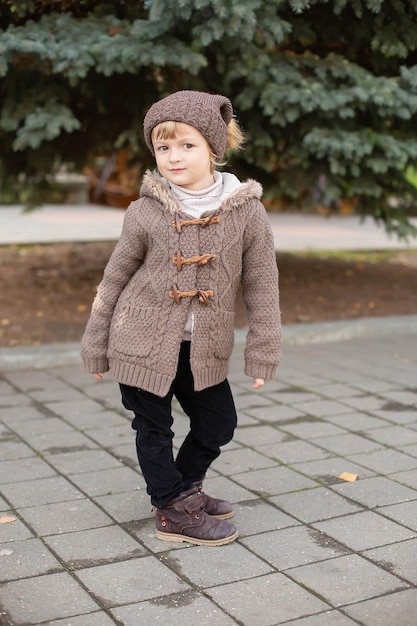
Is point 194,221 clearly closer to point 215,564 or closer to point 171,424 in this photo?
point 171,424

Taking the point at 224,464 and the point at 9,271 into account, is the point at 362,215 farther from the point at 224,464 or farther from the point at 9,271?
the point at 224,464

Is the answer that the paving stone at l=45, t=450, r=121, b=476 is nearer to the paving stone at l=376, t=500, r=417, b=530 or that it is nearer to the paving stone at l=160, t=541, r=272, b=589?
the paving stone at l=160, t=541, r=272, b=589

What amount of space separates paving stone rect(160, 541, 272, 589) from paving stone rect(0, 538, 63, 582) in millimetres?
409

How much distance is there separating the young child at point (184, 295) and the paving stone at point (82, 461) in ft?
2.90

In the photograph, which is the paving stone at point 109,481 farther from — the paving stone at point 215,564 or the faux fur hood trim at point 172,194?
the faux fur hood trim at point 172,194

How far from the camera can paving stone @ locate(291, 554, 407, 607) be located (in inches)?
122

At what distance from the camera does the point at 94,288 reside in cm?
870

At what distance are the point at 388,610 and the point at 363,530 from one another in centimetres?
68

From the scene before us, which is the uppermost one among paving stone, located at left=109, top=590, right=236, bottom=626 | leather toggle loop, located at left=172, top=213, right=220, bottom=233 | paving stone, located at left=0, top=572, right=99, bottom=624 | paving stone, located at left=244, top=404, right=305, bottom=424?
leather toggle loop, located at left=172, top=213, right=220, bottom=233

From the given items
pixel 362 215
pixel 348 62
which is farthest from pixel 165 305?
pixel 362 215

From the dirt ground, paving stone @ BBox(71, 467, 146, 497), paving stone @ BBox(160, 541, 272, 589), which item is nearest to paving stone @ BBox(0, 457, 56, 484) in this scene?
paving stone @ BBox(71, 467, 146, 497)

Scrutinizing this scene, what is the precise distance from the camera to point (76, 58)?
6379mm

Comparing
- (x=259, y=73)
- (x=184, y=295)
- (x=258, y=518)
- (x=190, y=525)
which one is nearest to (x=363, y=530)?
(x=258, y=518)

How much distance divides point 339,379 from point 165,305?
2958 mm
